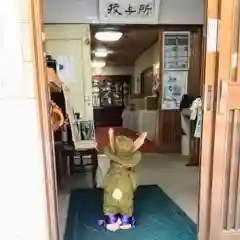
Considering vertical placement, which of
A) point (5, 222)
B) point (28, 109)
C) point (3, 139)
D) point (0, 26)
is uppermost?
point (0, 26)

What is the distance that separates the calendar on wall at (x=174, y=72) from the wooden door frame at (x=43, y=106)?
375cm

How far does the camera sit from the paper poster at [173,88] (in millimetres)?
5090

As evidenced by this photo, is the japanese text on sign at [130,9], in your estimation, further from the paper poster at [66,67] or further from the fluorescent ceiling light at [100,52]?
the fluorescent ceiling light at [100,52]

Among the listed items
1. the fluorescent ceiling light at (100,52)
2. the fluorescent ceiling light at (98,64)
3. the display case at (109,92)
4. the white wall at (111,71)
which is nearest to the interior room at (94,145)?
the fluorescent ceiling light at (100,52)

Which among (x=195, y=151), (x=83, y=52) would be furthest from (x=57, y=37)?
(x=195, y=151)

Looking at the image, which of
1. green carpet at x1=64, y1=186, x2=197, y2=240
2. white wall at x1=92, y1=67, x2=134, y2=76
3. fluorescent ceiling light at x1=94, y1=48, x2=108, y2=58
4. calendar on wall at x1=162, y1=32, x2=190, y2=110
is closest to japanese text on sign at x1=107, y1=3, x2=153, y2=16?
calendar on wall at x1=162, y1=32, x2=190, y2=110

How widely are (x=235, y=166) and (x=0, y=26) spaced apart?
150cm

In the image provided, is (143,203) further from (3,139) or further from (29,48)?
(29,48)

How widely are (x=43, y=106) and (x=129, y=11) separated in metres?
3.39

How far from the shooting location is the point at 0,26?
142 cm

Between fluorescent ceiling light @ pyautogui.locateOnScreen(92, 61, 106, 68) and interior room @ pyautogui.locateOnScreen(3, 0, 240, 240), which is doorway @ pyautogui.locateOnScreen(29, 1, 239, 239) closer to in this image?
interior room @ pyautogui.locateOnScreen(3, 0, 240, 240)

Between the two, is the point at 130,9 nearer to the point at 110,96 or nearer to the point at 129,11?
the point at 129,11

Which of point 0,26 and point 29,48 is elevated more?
point 0,26

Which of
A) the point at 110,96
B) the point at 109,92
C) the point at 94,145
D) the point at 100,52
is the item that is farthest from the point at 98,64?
the point at 94,145
